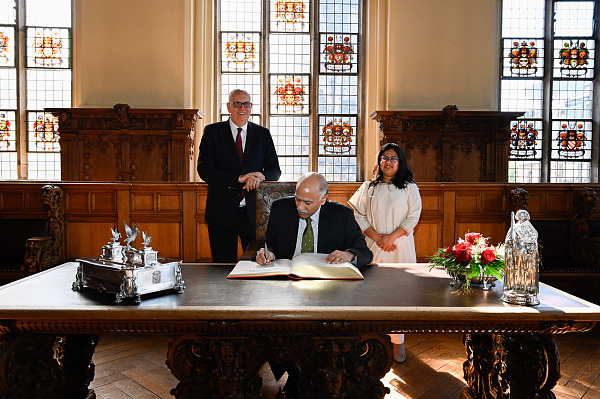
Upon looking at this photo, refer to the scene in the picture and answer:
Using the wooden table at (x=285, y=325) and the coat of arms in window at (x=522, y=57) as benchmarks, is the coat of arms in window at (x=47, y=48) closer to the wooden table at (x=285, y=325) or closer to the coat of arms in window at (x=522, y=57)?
the wooden table at (x=285, y=325)

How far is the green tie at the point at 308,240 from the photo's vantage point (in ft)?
9.20

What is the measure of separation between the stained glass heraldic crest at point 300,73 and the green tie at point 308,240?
5506mm

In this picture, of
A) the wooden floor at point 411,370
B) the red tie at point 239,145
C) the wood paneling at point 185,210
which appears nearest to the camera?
the wooden floor at point 411,370

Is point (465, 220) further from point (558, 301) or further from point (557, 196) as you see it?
point (558, 301)

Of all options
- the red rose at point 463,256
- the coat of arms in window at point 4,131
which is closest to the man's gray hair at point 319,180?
the red rose at point 463,256

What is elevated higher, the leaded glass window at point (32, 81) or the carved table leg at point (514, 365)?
the leaded glass window at point (32, 81)

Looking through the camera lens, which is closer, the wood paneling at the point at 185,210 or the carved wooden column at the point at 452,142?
the wood paneling at the point at 185,210

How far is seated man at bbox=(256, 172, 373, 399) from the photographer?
2.67 meters

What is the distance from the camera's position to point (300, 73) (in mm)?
8312

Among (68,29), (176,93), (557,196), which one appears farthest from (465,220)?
(68,29)

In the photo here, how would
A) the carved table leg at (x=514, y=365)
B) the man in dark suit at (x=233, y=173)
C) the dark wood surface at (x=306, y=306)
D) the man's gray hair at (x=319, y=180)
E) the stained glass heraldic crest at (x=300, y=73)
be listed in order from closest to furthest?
the dark wood surface at (x=306, y=306) → the carved table leg at (x=514, y=365) → the man's gray hair at (x=319, y=180) → the man in dark suit at (x=233, y=173) → the stained glass heraldic crest at (x=300, y=73)

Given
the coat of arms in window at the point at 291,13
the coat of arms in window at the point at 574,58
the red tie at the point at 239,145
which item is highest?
the coat of arms in window at the point at 291,13

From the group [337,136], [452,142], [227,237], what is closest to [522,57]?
[452,142]

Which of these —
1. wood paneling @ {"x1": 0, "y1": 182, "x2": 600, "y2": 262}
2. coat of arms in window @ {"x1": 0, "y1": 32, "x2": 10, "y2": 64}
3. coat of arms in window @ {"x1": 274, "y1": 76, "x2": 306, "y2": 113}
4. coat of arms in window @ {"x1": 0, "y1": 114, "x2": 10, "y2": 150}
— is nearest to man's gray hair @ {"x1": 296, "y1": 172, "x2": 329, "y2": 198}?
wood paneling @ {"x1": 0, "y1": 182, "x2": 600, "y2": 262}
